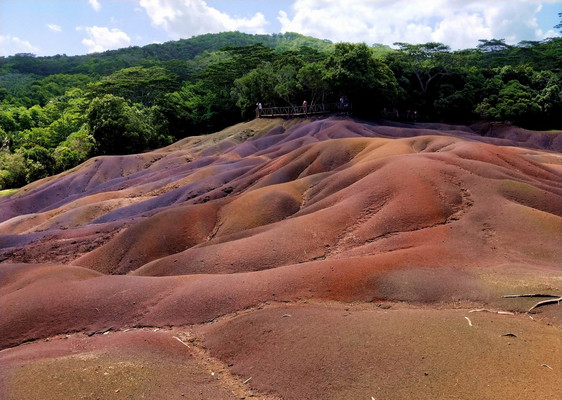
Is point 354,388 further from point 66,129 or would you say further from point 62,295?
point 66,129

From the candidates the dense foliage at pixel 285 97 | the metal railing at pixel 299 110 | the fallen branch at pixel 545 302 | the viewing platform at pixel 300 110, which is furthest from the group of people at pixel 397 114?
the fallen branch at pixel 545 302

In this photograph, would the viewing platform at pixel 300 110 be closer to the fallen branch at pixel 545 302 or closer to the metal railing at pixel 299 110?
the metal railing at pixel 299 110

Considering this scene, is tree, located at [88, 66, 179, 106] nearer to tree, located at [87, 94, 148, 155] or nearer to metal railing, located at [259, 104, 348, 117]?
tree, located at [87, 94, 148, 155]

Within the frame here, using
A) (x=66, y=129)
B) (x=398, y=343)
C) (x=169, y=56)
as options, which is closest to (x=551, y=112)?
(x=398, y=343)

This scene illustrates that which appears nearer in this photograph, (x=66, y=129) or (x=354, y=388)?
(x=354, y=388)

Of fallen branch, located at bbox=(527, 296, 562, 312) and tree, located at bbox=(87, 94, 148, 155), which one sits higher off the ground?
tree, located at bbox=(87, 94, 148, 155)

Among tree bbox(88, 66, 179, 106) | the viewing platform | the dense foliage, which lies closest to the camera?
the dense foliage

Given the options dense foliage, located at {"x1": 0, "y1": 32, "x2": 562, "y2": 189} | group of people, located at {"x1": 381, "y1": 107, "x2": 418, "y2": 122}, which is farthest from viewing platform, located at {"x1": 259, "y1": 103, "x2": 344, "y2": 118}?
group of people, located at {"x1": 381, "y1": 107, "x2": 418, "y2": 122}
